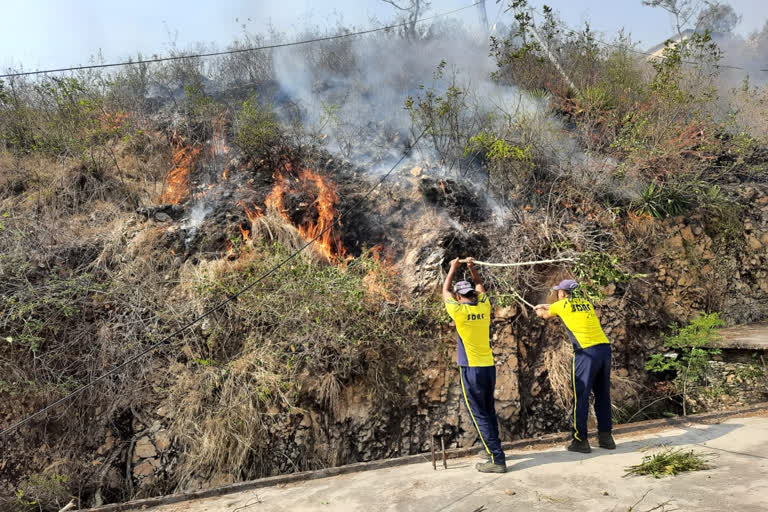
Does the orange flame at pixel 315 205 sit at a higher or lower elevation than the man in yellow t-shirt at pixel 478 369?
higher

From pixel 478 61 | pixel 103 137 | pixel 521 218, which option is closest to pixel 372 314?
pixel 521 218

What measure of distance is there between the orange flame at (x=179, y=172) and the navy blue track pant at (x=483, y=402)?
20.2 feet

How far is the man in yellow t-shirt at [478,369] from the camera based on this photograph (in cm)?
399

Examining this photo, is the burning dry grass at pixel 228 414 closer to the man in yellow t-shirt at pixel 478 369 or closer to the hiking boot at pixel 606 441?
the man in yellow t-shirt at pixel 478 369

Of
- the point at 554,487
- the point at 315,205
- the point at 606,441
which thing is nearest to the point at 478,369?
the point at 554,487

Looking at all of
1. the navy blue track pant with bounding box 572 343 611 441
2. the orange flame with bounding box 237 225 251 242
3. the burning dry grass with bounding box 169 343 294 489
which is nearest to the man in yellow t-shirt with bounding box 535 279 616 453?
the navy blue track pant with bounding box 572 343 611 441

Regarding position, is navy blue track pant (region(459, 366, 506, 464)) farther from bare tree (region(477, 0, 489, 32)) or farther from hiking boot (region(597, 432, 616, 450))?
bare tree (region(477, 0, 489, 32))

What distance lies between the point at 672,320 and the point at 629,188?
2.33 meters

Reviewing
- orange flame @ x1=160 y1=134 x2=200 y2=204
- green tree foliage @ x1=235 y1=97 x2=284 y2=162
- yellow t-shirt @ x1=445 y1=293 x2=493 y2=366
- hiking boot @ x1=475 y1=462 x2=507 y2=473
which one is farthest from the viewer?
green tree foliage @ x1=235 y1=97 x2=284 y2=162

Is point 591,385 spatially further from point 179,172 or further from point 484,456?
point 179,172

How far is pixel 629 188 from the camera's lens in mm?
7902

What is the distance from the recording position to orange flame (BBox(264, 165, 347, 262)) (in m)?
7.18

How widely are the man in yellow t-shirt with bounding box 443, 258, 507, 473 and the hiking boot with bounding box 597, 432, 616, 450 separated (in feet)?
3.72

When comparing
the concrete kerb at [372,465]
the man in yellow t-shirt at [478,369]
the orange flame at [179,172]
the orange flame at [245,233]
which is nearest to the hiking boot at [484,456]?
the man in yellow t-shirt at [478,369]
